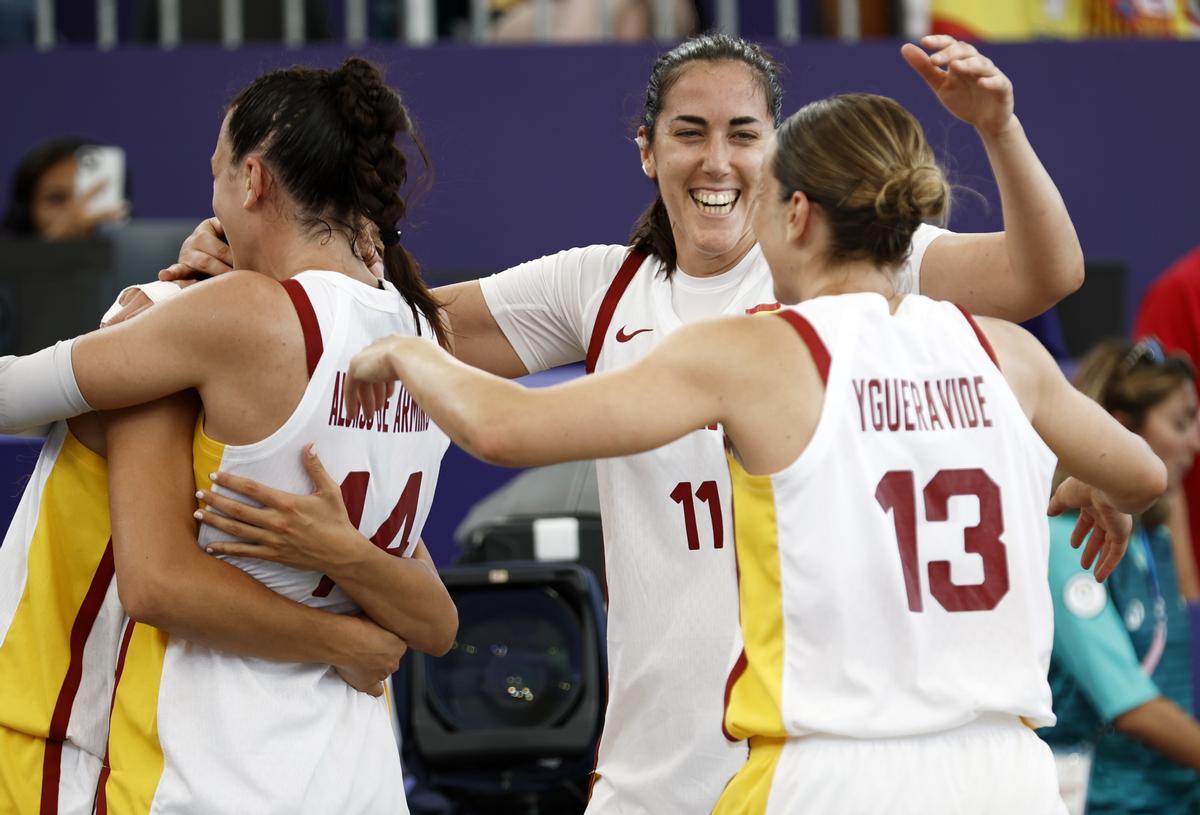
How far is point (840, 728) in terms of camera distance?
1.79m

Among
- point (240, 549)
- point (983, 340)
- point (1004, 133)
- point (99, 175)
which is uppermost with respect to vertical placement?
point (99, 175)

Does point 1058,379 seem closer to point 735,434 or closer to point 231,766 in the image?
point 735,434

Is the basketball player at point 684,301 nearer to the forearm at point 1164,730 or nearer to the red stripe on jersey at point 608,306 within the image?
the red stripe on jersey at point 608,306

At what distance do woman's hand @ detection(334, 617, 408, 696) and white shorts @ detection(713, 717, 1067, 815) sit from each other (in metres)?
0.52

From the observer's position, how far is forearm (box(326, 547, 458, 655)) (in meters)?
2.11

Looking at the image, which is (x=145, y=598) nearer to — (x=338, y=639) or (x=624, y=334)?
(x=338, y=639)

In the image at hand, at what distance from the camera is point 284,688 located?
209 centimetres

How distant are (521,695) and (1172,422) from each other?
161 cm

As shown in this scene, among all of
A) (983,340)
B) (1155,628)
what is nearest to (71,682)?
(983,340)

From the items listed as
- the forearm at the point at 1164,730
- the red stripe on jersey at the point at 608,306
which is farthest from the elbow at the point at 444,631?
the forearm at the point at 1164,730

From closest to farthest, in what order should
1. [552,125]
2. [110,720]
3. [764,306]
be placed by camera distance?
1. [110,720]
2. [764,306]
3. [552,125]

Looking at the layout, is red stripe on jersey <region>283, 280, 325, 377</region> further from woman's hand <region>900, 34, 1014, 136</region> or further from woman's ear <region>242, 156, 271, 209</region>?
woman's hand <region>900, 34, 1014, 136</region>

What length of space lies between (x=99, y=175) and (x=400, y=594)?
A: 3.18 m

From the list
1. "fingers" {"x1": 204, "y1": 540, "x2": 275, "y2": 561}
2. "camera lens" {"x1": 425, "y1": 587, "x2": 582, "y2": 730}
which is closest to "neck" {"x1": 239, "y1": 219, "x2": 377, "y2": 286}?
"fingers" {"x1": 204, "y1": 540, "x2": 275, "y2": 561}
